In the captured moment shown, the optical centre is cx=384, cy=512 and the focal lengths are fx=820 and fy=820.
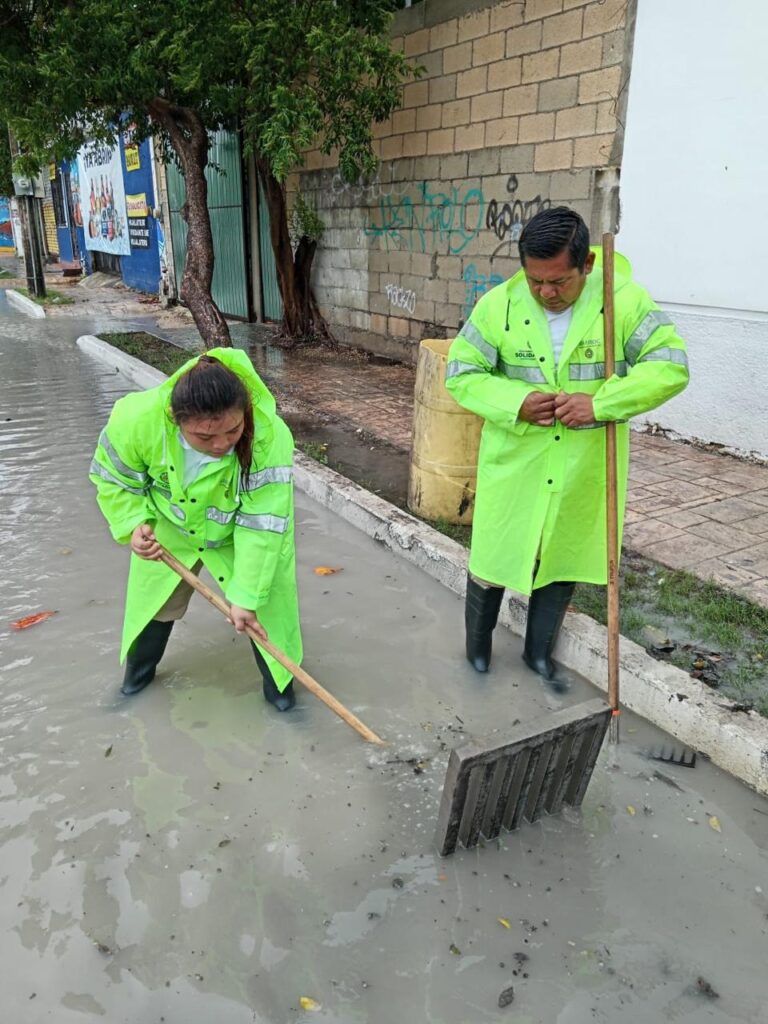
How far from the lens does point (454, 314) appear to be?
853 cm

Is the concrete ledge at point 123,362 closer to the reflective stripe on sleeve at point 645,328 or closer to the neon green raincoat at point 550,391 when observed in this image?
the neon green raincoat at point 550,391

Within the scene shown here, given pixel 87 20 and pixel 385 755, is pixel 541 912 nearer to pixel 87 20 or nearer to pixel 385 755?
pixel 385 755

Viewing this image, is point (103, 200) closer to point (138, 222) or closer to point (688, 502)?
point (138, 222)

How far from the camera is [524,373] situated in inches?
115

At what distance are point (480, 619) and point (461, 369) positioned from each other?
1.02 meters

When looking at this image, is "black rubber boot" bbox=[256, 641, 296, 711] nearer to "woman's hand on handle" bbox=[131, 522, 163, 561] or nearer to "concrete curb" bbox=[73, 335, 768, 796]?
"woman's hand on handle" bbox=[131, 522, 163, 561]

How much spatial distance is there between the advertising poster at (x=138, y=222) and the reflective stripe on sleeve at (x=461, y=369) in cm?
1576

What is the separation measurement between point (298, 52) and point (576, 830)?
24.9 ft

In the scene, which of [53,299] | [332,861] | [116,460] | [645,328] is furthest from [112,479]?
[53,299]

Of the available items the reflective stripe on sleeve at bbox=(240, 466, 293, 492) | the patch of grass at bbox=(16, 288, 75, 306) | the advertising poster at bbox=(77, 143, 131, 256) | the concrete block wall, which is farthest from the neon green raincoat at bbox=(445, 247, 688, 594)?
the advertising poster at bbox=(77, 143, 131, 256)

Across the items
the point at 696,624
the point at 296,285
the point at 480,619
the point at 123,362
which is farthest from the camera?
the point at 296,285

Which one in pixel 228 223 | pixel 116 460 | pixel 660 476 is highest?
pixel 228 223

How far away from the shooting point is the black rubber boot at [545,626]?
3.24 meters

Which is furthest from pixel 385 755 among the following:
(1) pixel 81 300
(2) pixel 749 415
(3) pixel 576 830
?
(1) pixel 81 300
